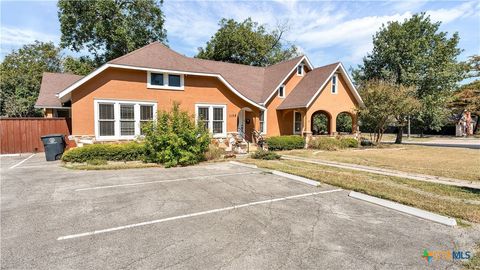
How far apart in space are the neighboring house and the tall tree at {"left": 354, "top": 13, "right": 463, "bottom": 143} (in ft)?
25.5

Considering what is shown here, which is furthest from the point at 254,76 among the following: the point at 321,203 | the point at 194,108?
the point at 321,203

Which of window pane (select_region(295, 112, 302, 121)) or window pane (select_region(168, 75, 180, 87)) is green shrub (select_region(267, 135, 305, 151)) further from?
window pane (select_region(168, 75, 180, 87))

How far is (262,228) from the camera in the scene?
15.9 ft

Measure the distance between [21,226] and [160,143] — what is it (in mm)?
7538

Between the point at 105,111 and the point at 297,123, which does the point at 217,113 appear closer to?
the point at 105,111

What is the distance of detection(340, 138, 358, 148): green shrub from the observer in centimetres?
2124

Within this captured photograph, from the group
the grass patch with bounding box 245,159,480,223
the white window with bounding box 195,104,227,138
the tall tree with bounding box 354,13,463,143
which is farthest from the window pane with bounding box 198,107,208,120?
the tall tree with bounding box 354,13,463,143

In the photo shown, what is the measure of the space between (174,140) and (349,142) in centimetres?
1548

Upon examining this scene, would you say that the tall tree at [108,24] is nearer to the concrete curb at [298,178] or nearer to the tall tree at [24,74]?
the tall tree at [24,74]

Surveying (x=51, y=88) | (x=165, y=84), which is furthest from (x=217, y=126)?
(x=51, y=88)

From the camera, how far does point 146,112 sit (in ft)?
51.5

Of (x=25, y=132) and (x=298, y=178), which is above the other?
(x=25, y=132)

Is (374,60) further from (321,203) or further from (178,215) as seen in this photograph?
(178,215)

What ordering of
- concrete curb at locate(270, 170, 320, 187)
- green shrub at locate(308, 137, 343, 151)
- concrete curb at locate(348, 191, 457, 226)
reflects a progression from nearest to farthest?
concrete curb at locate(348, 191, 457, 226) → concrete curb at locate(270, 170, 320, 187) → green shrub at locate(308, 137, 343, 151)
